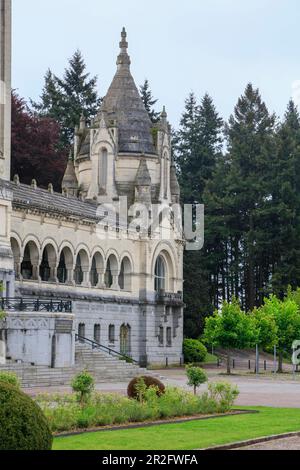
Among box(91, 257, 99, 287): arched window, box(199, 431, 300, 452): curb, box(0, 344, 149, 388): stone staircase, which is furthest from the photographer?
box(91, 257, 99, 287): arched window

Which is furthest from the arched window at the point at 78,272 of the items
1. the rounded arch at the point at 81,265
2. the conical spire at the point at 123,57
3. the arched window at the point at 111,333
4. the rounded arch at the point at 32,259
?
the conical spire at the point at 123,57

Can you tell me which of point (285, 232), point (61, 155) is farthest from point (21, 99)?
point (285, 232)

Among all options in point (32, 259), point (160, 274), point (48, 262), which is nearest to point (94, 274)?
point (48, 262)

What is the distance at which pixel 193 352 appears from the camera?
248 ft

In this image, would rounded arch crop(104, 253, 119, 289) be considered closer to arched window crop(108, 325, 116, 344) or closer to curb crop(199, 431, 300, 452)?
arched window crop(108, 325, 116, 344)

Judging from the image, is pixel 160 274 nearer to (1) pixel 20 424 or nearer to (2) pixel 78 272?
(2) pixel 78 272

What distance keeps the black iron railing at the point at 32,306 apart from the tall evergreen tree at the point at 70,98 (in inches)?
2041

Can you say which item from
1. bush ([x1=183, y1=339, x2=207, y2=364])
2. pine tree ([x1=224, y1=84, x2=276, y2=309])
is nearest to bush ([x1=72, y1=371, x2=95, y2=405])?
bush ([x1=183, y1=339, x2=207, y2=364])

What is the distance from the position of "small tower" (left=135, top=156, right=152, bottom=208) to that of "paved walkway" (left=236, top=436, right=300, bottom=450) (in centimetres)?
4868

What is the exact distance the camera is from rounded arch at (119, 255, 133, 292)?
69500mm

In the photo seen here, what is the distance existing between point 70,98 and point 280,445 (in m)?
85.3

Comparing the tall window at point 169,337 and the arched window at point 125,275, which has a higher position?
the arched window at point 125,275

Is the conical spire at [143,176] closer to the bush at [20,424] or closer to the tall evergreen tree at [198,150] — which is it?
the tall evergreen tree at [198,150]

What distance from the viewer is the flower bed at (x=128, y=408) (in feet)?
82.7
